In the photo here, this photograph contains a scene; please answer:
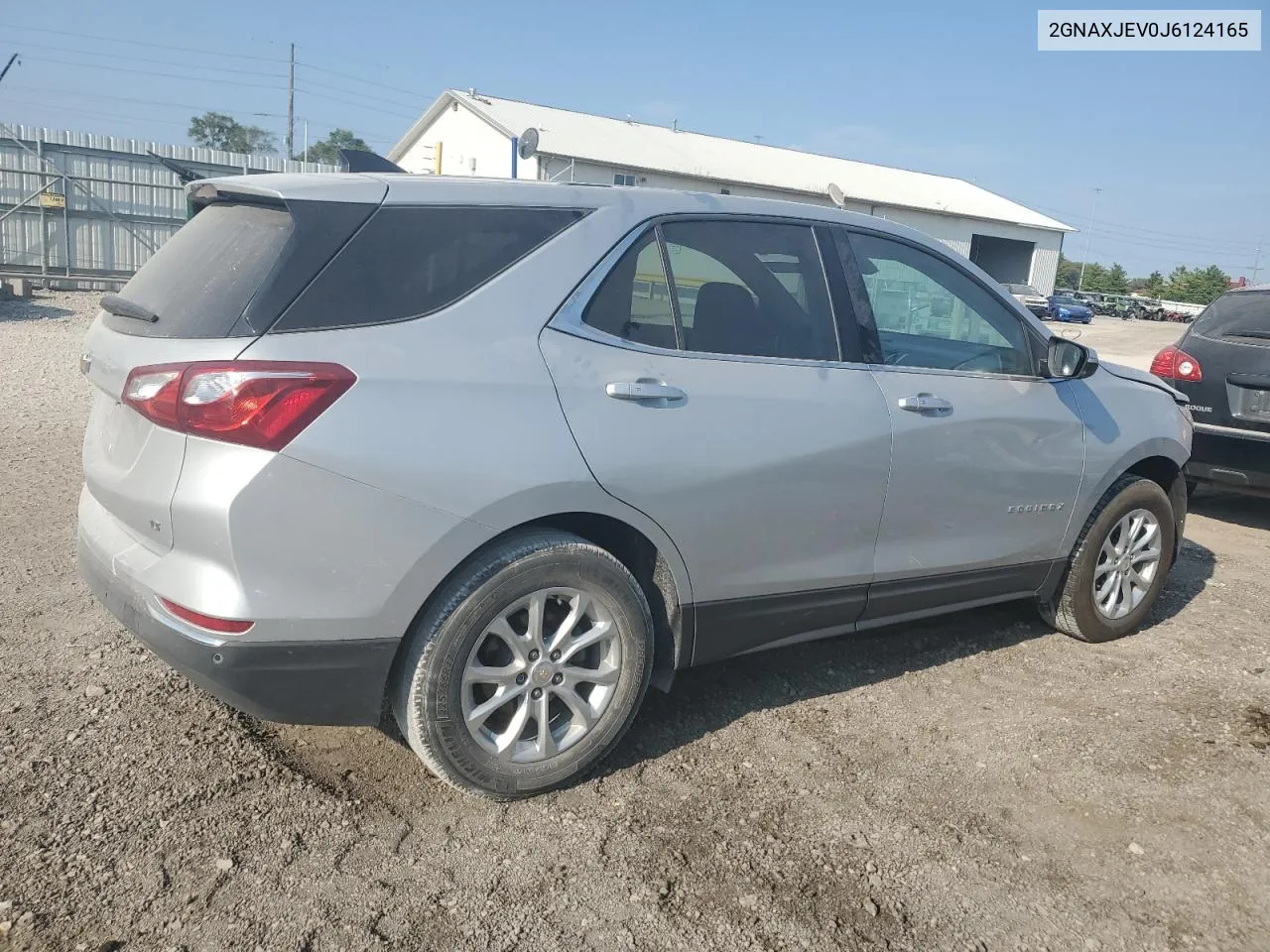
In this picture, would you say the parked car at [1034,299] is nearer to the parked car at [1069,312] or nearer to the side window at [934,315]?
the parked car at [1069,312]

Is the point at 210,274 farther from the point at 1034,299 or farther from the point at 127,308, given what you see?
the point at 1034,299

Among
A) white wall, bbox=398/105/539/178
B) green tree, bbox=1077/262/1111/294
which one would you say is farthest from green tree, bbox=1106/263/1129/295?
white wall, bbox=398/105/539/178

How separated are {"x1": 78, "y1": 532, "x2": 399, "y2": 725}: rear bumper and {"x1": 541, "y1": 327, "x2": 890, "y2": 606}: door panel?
2.82 feet

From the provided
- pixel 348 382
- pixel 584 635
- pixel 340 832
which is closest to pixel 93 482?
pixel 348 382

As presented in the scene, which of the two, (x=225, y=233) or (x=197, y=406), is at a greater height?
(x=225, y=233)

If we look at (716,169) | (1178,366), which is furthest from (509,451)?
(716,169)

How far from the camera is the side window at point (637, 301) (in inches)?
126

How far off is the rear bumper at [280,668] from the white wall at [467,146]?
101 feet

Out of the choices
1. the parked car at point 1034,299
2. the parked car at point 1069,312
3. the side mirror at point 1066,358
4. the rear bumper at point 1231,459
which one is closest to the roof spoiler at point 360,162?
the side mirror at point 1066,358

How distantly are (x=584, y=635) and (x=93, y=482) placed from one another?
61.9 inches

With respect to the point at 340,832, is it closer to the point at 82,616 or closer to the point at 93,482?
the point at 93,482

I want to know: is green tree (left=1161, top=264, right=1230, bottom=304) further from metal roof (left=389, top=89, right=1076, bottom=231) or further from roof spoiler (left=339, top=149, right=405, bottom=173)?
roof spoiler (left=339, top=149, right=405, bottom=173)

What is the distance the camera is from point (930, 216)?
4581 cm

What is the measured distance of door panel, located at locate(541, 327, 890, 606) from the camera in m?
3.11
